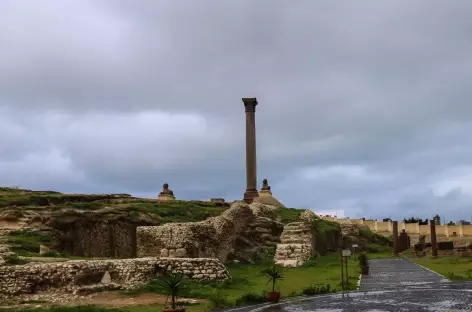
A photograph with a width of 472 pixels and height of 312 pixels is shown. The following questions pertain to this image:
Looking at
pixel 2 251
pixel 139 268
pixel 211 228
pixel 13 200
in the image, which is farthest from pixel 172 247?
pixel 13 200

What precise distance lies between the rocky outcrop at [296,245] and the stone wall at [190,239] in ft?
10.7

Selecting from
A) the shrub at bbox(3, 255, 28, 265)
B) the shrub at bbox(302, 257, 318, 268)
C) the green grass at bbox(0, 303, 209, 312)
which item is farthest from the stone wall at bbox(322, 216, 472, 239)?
the green grass at bbox(0, 303, 209, 312)

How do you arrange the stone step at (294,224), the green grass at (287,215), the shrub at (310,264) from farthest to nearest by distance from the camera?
the green grass at (287,215) → the stone step at (294,224) → the shrub at (310,264)

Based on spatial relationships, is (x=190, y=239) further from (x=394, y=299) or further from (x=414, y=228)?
(x=414, y=228)

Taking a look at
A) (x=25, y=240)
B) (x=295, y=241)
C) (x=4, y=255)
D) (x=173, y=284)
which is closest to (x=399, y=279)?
(x=173, y=284)

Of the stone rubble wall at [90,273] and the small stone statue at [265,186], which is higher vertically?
the small stone statue at [265,186]

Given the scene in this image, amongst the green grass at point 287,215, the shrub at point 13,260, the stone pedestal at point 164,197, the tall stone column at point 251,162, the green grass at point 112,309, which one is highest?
the tall stone column at point 251,162

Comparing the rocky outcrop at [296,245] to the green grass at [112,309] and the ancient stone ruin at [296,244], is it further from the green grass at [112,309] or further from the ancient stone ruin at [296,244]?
the green grass at [112,309]

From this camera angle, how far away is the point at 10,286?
20.1 metres

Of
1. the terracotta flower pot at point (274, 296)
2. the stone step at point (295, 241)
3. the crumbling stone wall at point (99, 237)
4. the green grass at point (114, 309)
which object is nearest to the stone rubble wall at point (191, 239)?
the crumbling stone wall at point (99, 237)

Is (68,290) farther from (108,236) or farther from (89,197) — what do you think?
(89,197)

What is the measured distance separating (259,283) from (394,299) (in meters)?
8.57

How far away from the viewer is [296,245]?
35.3 metres

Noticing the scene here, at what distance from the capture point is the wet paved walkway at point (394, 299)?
1509 cm
